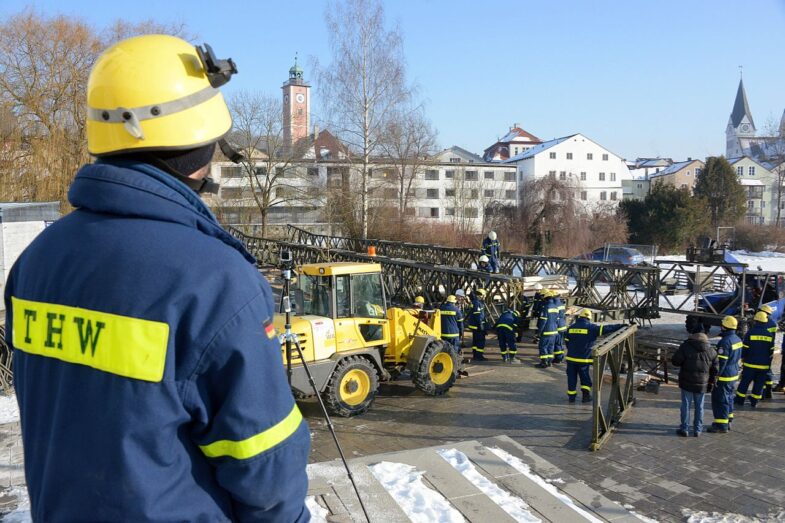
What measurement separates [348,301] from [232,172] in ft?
104

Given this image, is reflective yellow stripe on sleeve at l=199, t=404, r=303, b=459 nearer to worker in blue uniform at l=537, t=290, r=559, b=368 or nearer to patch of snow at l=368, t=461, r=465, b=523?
patch of snow at l=368, t=461, r=465, b=523

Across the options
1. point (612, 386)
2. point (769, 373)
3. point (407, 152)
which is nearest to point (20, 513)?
point (612, 386)

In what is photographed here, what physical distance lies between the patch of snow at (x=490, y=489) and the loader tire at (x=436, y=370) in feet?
11.1

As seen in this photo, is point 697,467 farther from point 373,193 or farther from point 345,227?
point 373,193

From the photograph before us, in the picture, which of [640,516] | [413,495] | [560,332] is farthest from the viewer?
[560,332]

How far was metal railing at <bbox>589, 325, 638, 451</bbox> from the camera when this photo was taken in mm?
7738

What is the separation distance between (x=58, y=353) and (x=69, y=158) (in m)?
22.4

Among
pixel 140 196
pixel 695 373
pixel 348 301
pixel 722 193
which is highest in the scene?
pixel 722 193

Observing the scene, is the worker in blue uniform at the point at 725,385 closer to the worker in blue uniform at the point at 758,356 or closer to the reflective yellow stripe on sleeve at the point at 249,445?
the worker in blue uniform at the point at 758,356

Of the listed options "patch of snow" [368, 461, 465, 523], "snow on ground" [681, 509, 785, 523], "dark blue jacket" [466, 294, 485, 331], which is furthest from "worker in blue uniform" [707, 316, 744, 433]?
"dark blue jacket" [466, 294, 485, 331]

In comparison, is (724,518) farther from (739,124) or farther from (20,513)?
(739,124)

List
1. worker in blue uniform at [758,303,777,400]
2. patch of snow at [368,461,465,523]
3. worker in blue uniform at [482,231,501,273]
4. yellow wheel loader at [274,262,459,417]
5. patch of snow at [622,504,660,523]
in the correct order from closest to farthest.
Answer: patch of snow at [368,461,465,523]
patch of snow at [622,504,660,523]
yellow wheel loader at [274,262,459,417]
worker in blue uniform at [758,303,777,400]
worker in blue uniform at [482,231,501,273]

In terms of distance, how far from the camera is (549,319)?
41.0 ft

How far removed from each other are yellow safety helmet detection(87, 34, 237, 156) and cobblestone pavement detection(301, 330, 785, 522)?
19.6 ft
